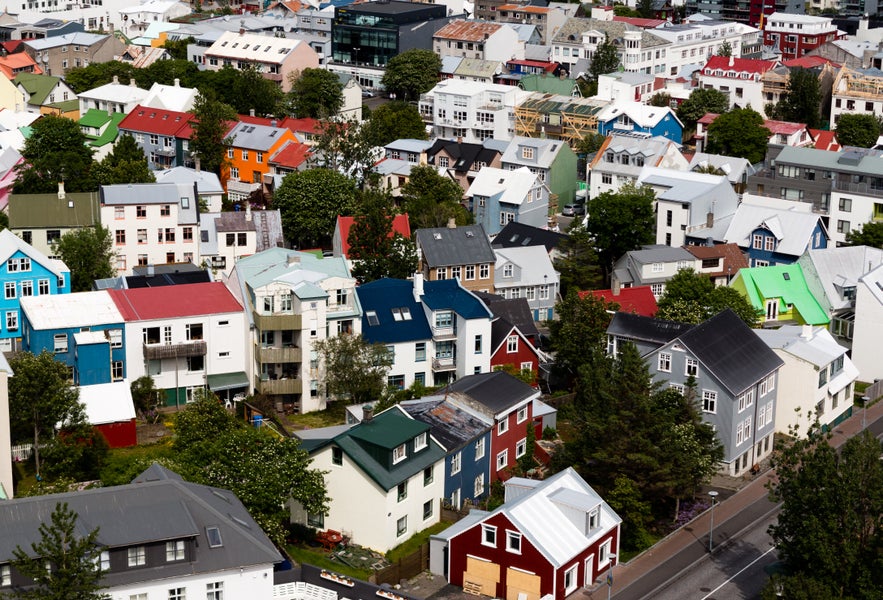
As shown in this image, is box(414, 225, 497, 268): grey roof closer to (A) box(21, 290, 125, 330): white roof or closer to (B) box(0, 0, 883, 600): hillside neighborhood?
(B) box(0, 0, 883, 600): hillside neighborhood

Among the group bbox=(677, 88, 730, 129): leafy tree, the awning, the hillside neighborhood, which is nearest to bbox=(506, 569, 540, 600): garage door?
the hillside neighborhood

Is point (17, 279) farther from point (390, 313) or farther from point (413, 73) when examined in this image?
point (413, 73)

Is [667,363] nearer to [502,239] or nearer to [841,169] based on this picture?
[502,239]

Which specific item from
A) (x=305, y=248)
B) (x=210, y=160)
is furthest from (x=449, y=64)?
A: (x=305, y=248)

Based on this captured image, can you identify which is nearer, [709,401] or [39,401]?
[39,401]

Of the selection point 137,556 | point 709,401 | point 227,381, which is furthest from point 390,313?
point 137,556

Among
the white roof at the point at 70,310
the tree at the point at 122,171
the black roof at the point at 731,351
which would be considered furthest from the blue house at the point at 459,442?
the tree at the point at 122,171
